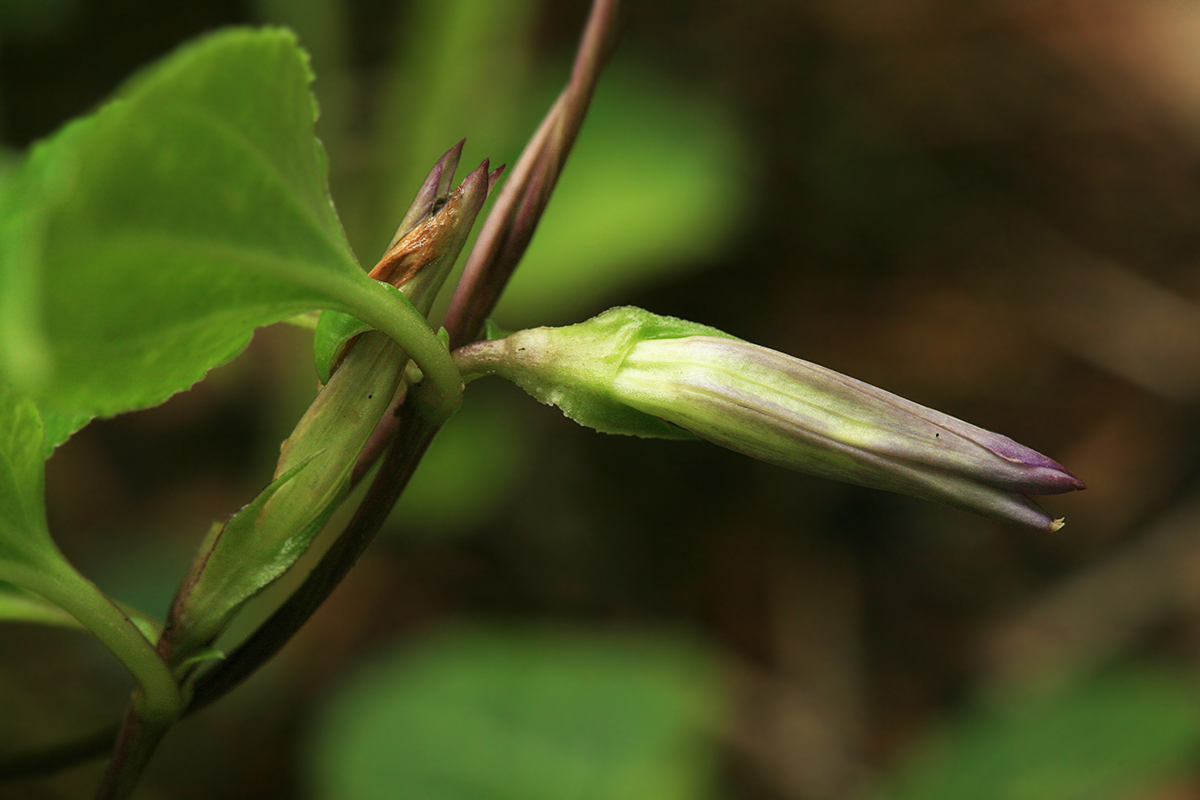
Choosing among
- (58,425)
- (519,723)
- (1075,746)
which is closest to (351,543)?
(58,425)

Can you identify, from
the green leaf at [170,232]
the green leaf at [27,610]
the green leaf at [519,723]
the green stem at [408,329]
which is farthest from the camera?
the green leaf at [519,723]

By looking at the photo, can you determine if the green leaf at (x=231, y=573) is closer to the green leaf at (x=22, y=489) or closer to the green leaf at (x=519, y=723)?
the green leaf at (x=22, y=489)

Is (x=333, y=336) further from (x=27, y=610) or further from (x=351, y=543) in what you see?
(x=27, y=610)

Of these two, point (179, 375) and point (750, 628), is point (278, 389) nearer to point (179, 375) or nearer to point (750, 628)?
point (750, 628)

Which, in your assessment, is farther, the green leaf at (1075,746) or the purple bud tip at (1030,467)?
the green leaf at (1075,746)

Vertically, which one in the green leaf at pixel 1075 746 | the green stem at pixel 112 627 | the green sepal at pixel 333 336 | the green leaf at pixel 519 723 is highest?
the green sepal at pixel 333 336

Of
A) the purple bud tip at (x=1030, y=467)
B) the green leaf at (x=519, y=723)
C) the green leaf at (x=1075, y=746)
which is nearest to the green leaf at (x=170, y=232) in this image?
the purple bud tip at (x=1030, y=467)

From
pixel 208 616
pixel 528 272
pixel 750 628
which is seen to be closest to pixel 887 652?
pixel 750 628
